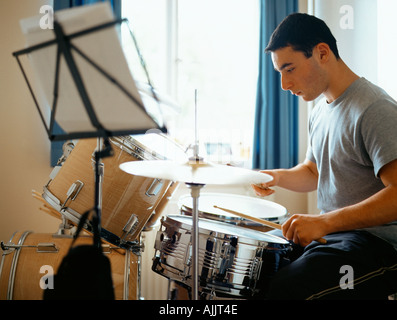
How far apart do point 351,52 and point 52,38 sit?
1.81 metres

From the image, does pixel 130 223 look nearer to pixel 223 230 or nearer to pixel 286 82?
pixel 223 230

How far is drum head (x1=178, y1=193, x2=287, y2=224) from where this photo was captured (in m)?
1.42

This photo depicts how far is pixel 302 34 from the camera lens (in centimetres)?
135

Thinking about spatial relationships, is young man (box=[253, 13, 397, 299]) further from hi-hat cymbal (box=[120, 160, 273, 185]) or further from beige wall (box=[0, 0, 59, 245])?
beige wall (box=[0, 0, 59, 245])

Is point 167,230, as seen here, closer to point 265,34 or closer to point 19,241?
point 19,241

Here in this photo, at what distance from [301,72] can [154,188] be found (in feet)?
2.23

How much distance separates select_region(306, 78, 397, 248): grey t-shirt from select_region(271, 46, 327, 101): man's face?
94 millimetres

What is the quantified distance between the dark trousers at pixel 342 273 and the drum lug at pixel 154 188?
56cm

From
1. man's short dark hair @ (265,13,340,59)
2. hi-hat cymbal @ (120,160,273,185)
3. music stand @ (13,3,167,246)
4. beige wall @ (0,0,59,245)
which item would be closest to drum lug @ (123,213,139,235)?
hi-hat cymbal @ (120,160,273,185)

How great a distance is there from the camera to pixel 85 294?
36.1 inches

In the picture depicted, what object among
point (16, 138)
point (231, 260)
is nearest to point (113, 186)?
point (231, 260)

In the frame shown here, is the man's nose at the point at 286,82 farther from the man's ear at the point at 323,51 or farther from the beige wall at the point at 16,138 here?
the beige wall at the point at 16,138

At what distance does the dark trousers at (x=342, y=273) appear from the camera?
42.6 inches
